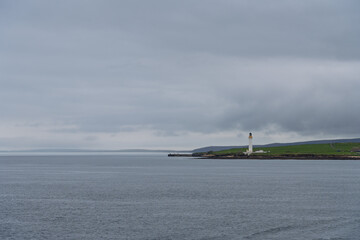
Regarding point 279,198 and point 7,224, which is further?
point 279,198

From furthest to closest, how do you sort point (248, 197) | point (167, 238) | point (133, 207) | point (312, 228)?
point (248, 197), point (133, 207), point (312, 228), point (167, 238)

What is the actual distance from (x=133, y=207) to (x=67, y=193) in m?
20.5

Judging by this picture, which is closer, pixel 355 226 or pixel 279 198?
pixel 355 226

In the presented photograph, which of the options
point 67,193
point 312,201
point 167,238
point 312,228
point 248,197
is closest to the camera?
point 167,238

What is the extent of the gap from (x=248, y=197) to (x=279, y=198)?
4.61 metres

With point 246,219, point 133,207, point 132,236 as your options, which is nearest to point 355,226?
point 246,219

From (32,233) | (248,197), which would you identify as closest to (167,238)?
(32,233)

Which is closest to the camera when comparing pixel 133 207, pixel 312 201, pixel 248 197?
pixel 133 207

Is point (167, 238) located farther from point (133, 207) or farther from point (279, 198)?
point (279, 198)

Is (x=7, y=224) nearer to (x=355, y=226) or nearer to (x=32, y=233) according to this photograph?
(x=32, y=233)

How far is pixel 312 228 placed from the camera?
148 feet

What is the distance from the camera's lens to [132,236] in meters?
41.8

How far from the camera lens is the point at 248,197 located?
69688 mm

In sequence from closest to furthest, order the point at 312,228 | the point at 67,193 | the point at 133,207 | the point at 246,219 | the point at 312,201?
the point at 312,228, the point at 246,219, the point at 133,207, the point at 312,201, the point at 67,193
